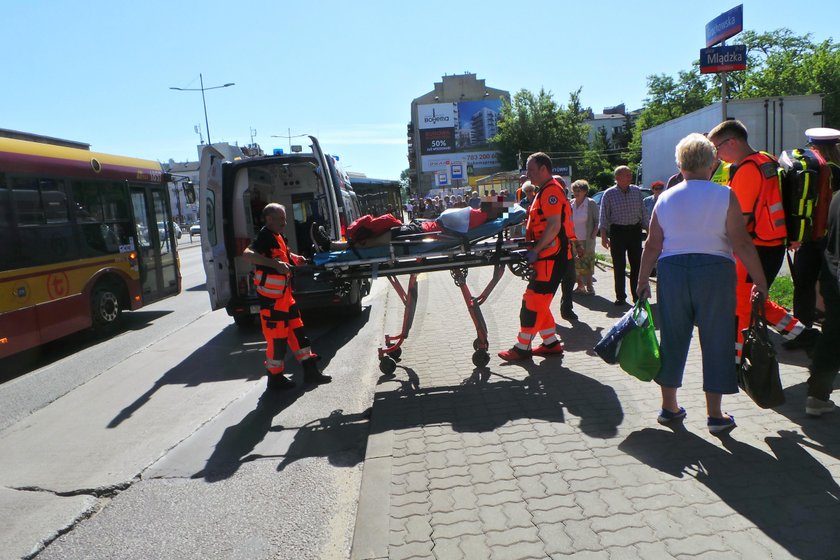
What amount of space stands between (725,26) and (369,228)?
17294 millimetres

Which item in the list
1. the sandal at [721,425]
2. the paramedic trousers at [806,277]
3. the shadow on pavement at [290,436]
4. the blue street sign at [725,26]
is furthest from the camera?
the blue street sign at [725,26]

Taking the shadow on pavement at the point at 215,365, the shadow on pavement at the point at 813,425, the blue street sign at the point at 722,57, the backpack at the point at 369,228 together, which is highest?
the blue street sign at the point at 722,57

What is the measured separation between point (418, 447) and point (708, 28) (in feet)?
64.8

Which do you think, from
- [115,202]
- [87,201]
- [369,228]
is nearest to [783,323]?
[369,228]

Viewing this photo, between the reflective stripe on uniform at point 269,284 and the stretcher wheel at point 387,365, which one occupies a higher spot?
the reflective stripe on uniform at point 269,284

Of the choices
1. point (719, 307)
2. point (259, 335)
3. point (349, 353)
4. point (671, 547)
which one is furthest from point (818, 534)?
point (259, 335)

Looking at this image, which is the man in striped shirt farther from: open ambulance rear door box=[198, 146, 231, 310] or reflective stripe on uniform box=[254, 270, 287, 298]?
open ambulance rear door box=[198, 146, 231, 310]

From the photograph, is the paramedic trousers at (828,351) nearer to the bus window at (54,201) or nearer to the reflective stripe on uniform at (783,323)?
the reflective stripe on uniform at (783,323)

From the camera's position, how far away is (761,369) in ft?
11.9

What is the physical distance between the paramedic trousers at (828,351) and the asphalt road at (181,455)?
9.71 feet

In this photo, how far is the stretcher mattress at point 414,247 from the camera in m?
5.46

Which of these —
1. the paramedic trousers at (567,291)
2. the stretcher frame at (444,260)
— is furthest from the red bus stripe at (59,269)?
the paramedic trousers at (567,291)

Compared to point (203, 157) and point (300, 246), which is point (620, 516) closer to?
point (203, 157)

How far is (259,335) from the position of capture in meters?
9.27
